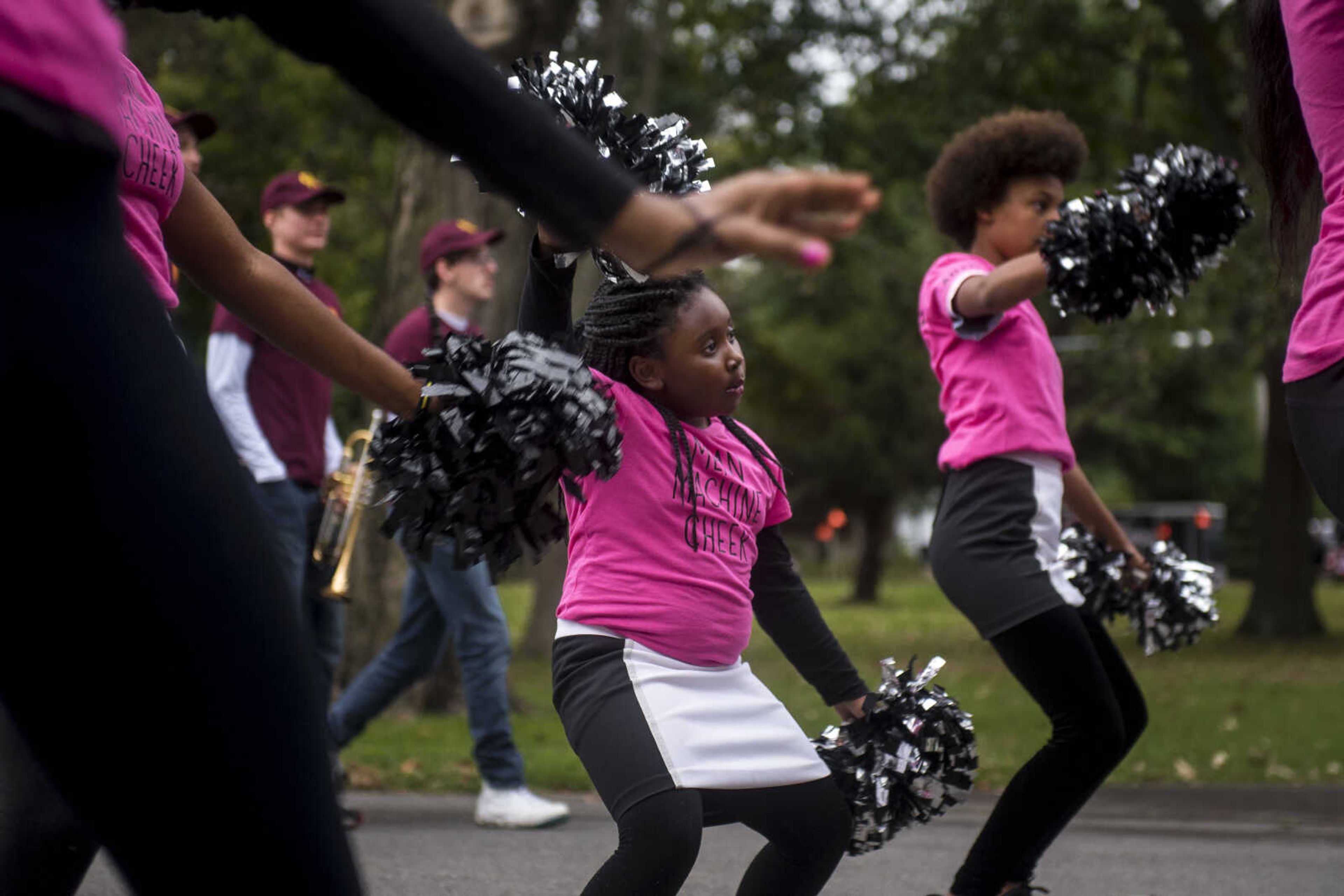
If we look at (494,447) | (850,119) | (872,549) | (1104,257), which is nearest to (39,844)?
(494,447)

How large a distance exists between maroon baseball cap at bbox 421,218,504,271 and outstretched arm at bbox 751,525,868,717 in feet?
10.2

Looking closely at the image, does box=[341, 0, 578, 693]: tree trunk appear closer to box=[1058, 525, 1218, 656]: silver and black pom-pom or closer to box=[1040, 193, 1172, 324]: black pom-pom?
box=[1058, 525, 1218, 656]: silver and black pom-pom

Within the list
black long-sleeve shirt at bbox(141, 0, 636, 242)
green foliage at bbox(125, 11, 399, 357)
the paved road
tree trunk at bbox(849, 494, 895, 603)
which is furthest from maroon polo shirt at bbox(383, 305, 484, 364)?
tree trunk at bbox(849, 494, 895, 603)

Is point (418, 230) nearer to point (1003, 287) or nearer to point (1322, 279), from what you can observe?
point (1003, 287)

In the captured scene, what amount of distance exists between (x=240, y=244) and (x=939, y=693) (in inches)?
71.1

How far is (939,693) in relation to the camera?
10.8 ft

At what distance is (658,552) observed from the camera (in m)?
2.79

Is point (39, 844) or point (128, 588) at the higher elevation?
point (128, 588)

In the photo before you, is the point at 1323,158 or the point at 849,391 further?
the point at 849,391

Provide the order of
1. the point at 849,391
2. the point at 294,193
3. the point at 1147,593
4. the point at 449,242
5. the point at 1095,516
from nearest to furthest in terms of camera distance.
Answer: the point at 1095,516 < the point at 1147,593 < the point at 294,193 < the point at 449,242 < the point at 849,391

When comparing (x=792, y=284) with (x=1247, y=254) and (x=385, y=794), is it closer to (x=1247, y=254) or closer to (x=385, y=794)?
(x=1247, y=254)

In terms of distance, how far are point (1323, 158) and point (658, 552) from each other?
4.29ft

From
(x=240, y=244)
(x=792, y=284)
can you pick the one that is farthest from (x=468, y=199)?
(x=792, y=284)

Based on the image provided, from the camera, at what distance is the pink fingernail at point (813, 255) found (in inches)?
55.8
